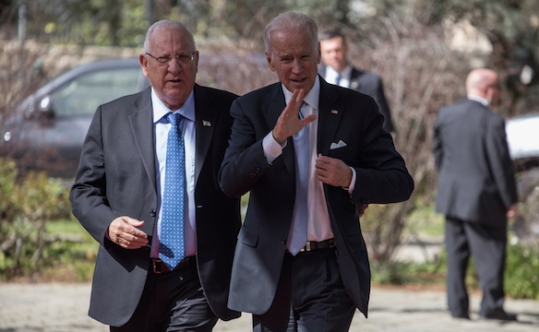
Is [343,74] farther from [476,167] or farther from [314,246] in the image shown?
[314,246]

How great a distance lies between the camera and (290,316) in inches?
153

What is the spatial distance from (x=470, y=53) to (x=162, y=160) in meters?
12.0

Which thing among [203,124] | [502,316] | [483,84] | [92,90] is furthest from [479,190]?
[92,90]

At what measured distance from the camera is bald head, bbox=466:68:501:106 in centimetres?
837

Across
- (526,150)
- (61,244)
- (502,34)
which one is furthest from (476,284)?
(502,34)

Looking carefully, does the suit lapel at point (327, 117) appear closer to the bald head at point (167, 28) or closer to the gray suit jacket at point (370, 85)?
the bald head at point (167, 28)

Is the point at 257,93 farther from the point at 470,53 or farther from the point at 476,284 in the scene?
the point at 470,53

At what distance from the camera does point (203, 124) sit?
427 centimetres

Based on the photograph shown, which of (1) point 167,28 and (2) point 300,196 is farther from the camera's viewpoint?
(1) point 167,28

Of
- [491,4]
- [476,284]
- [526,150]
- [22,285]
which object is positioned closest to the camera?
[22,285]

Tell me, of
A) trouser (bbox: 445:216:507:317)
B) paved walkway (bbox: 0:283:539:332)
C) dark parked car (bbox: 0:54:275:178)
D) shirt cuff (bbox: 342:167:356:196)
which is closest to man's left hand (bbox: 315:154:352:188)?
shirt cuff (bbox: 342:167:356:196)

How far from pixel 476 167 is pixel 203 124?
4.58m

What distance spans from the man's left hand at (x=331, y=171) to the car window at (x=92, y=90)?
27.1ft

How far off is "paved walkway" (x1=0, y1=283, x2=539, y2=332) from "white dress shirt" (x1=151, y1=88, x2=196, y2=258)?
3.25 meters
